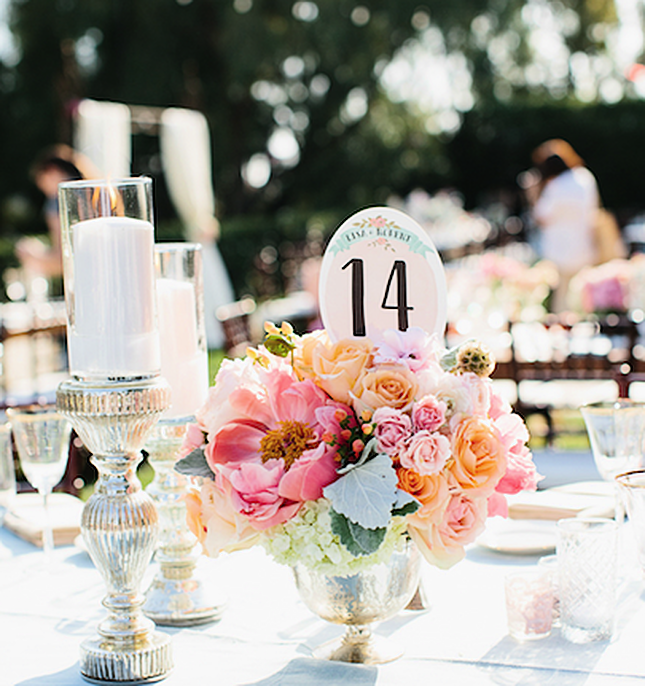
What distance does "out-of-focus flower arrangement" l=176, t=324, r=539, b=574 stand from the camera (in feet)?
3.69

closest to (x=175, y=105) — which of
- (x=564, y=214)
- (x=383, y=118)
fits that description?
(x=383, y=118)

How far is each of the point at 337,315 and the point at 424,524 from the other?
0.35m

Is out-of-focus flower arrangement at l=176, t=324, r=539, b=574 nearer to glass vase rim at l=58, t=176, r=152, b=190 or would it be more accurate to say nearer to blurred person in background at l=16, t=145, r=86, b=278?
glass vase rim at l=58, t=176, r=152, b=190

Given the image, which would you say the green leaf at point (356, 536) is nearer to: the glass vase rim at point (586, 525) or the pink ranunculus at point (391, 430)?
the pink ranunculus at point (391, 430)

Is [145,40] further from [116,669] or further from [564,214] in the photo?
[116,669]

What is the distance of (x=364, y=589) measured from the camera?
48.1 inches

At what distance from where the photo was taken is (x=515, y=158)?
64.3ft

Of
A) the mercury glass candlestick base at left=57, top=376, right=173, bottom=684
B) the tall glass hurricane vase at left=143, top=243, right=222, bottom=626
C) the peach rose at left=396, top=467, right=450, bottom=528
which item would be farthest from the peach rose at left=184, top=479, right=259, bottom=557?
the tall glass hurricane vase at left=143, top=243, right=222, bottom=626

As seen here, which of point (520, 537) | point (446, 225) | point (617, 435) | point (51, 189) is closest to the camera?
point (617, 435)

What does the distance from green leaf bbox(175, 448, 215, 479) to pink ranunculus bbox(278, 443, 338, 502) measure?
15cm

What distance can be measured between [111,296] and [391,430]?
0.42m

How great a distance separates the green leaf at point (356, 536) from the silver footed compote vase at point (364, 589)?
87mm

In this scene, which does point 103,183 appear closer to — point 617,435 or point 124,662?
point 124,662

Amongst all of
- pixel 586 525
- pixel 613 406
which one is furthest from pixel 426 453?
pixel 613 406
